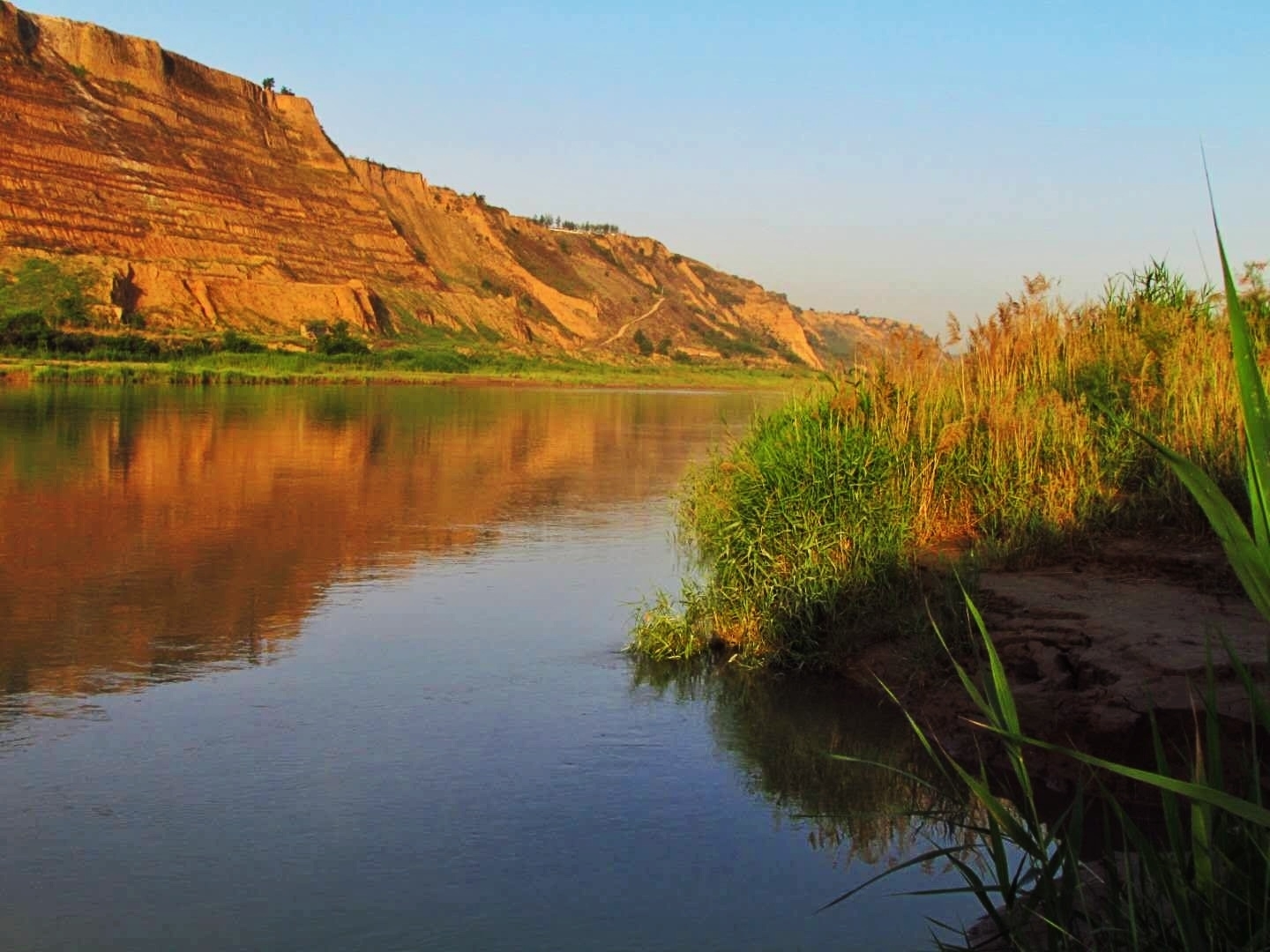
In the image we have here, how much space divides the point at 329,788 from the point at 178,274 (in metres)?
61.1

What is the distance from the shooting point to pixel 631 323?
107312 millimetres

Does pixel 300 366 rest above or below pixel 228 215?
below

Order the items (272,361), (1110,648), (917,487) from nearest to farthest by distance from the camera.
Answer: (1110,648) → (917,487) → (272,361)

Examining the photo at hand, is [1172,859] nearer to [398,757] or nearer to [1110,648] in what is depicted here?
[1110,648]

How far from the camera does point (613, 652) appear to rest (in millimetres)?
8992

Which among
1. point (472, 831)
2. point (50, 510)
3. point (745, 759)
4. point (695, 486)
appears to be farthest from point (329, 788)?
point (50, 510)

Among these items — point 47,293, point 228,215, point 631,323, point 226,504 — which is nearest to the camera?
point 226,504

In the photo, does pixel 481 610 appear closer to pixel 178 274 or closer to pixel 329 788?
pixel 329 788

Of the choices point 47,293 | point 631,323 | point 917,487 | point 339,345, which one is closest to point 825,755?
point 917,487

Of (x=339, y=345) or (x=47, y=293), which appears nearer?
(x=47, y=293)

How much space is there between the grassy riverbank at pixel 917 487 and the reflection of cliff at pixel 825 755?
0.36m

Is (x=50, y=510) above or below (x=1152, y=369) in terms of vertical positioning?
below

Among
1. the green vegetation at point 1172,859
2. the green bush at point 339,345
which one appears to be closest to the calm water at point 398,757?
the green vegetation at point 1172,859

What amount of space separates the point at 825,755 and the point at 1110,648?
1953 mm
